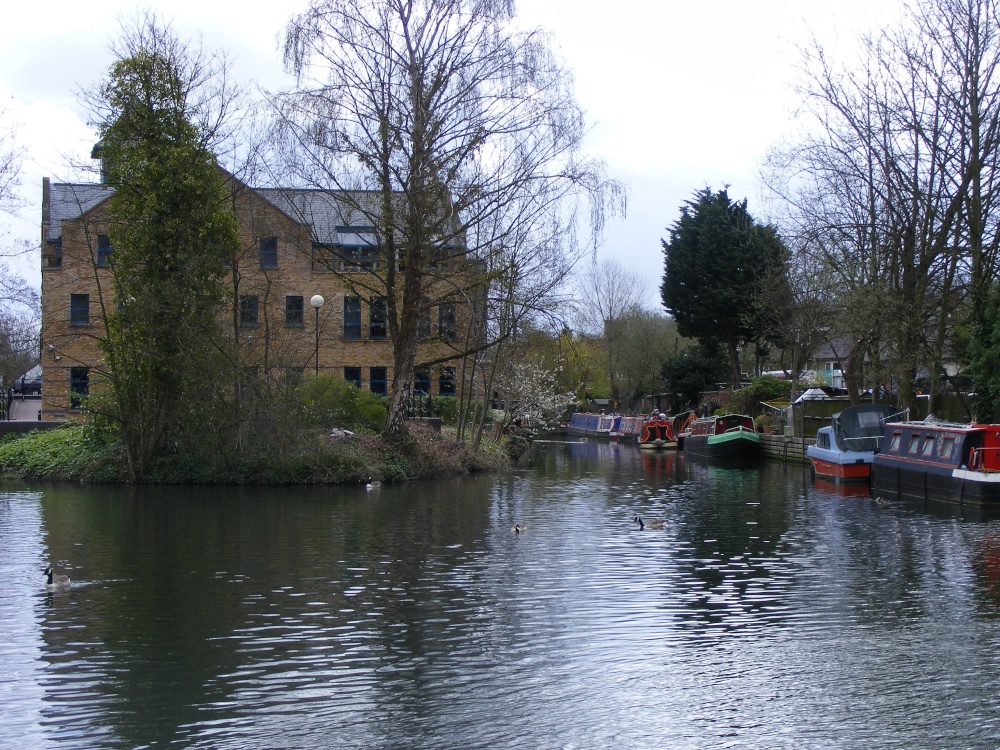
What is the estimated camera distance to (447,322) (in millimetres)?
34688

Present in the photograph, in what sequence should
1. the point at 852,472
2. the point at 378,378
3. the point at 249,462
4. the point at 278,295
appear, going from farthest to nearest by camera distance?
the point at 378,378
the point at 278,295
the point at 852,472
the point at 249,462

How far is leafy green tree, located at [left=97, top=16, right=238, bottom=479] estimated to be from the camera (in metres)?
26.2

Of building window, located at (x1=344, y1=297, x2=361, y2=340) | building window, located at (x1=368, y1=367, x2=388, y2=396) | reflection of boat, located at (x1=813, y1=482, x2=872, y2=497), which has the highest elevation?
building window, located at (x1=344, y1=297, x2=361, y2=340)

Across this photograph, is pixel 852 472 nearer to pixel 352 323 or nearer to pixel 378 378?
pixel 378 378

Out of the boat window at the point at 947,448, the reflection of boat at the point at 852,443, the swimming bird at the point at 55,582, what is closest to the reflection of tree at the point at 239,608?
the swimming bird at the point at 55,582

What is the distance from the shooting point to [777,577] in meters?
13.5

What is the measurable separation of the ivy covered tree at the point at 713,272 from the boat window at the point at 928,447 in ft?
80.3

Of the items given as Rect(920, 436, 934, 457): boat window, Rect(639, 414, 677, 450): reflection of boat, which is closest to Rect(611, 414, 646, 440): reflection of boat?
Rect(639, 414, 677, 450): reflection of boat

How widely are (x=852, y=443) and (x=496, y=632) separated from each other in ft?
72.8

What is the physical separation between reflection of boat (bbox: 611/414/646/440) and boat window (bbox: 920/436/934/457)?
33787mm

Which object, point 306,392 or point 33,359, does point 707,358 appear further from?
point 33,359

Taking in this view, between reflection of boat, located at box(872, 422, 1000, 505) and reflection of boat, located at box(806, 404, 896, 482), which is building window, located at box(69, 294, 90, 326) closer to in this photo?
reflection of boat, located at box(806, 404, 896, 482)

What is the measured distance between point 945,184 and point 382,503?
742 inches

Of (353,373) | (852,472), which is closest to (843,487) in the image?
(852,472)
